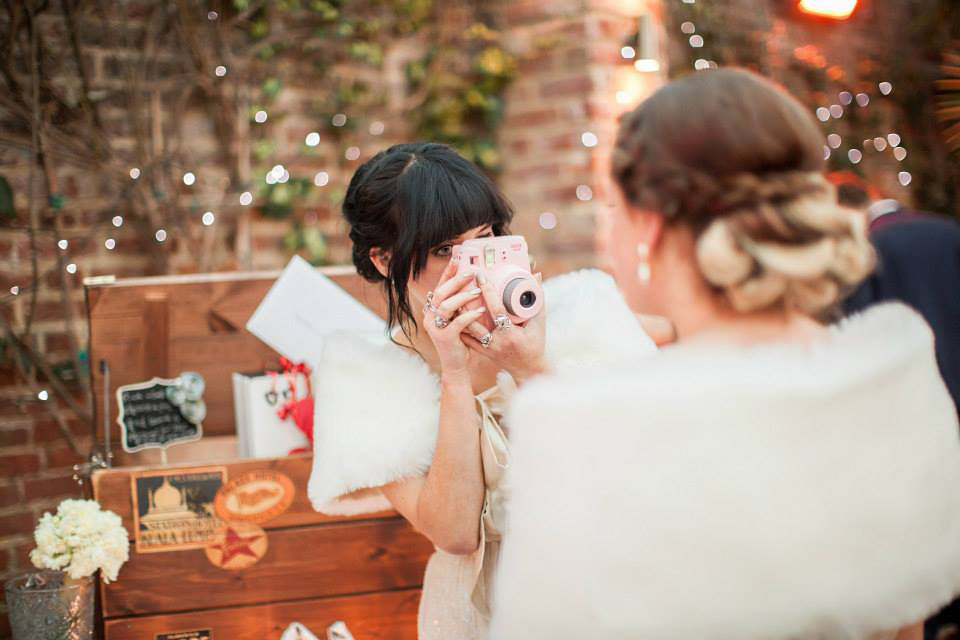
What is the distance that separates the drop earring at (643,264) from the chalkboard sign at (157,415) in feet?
4.07

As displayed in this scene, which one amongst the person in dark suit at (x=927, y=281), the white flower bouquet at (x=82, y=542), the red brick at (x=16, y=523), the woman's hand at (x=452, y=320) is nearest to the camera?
the woman's hand at (x=452, y=320)

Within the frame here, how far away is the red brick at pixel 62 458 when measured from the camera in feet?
9.08

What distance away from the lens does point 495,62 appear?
3393mm

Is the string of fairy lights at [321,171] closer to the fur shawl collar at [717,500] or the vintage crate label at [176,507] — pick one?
the vintage crate label at [176,507]

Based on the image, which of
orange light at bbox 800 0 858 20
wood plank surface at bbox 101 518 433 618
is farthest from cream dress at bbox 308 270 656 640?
orange light at bbox 800 0 858 20

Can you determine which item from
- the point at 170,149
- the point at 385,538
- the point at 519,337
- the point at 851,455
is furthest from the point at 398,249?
the point at 170,149

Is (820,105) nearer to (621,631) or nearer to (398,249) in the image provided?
(398,249)

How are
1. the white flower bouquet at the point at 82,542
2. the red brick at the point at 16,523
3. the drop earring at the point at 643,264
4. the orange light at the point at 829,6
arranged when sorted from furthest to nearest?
the orange light at the point at 829,6
the red brick at the point at 16,523
the white flower bouquet at the point at 82,542
the drop earring at the point at 643,264

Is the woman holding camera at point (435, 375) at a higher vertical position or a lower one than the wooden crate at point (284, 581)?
higher

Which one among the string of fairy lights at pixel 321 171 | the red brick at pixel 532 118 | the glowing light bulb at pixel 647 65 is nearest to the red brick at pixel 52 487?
the string of fairy lights at pixel 321 171

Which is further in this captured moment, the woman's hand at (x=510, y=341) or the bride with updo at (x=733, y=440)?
the woman's hand at (x=510, y=341)

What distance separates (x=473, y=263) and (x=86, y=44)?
198 cm

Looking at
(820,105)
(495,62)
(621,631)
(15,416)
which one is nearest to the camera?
(621,631)

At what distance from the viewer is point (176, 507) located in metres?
1.79
